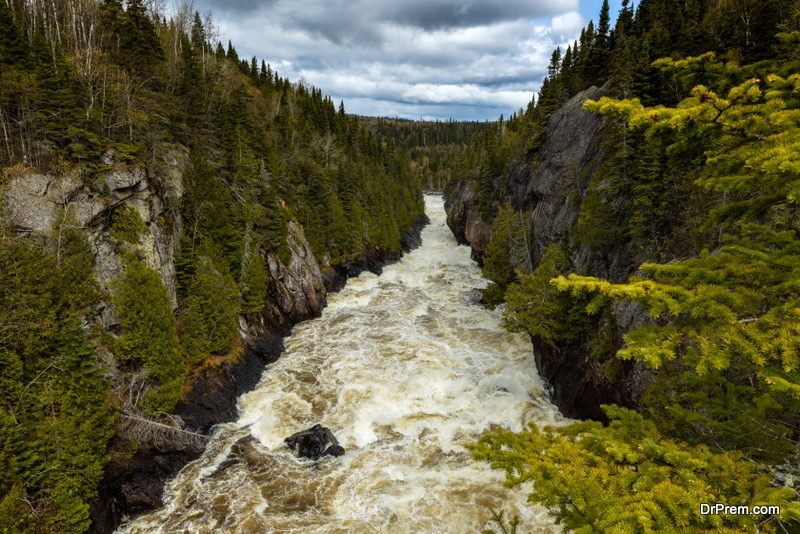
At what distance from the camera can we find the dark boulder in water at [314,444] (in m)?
16.3

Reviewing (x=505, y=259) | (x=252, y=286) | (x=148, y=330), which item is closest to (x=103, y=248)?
(x=148, y=330)

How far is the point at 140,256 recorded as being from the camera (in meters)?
16.6

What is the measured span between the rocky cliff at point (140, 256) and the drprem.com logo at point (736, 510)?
15919mm

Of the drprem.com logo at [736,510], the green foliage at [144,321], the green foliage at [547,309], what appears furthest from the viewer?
the green foliage at [547,309]

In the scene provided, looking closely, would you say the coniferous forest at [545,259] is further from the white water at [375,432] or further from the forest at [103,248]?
the white water at [375,432]

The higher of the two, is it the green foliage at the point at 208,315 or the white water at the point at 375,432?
the green foliage at the point at 208,315

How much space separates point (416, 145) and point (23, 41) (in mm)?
193061

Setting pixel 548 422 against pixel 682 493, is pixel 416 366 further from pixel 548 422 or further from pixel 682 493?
pixel 682 493

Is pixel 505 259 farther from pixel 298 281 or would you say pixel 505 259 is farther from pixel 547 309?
pixel 298 281

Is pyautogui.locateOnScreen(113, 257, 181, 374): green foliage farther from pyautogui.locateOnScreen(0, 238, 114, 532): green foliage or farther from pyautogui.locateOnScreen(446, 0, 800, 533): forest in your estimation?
pyautogui.locateOnScreen(446, 0, 800, 533): forest

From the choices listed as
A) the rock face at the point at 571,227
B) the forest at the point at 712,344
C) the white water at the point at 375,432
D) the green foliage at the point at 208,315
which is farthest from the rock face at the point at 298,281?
the forest at the point at 712,344

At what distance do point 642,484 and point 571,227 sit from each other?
25992 millimetres

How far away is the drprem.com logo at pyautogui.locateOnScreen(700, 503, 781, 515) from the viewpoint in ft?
11.1

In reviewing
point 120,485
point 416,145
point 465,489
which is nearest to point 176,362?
point 120,485
